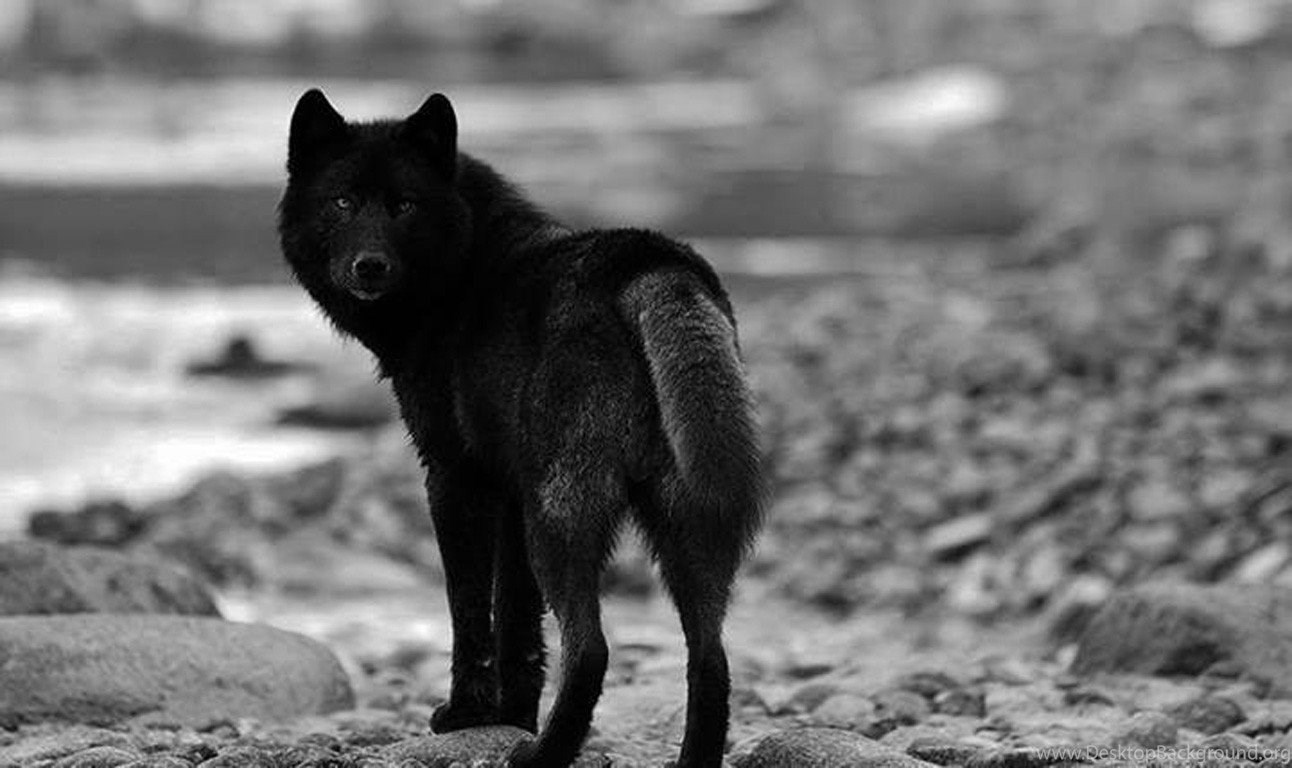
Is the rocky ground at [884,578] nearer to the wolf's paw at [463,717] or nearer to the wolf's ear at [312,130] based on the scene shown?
the wolf's paw at [463,717]

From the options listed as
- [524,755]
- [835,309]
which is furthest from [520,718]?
[835,309]

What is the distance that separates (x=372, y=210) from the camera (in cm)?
741

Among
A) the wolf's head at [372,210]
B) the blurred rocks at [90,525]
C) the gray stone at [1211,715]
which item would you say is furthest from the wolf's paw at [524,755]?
the blurred rocks at [90,525]

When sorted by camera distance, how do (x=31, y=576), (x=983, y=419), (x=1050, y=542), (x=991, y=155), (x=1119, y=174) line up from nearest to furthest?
(x=31, y=576) → (x=1050, y=542) → (x=983, y=419) → (x=1119, y=174) → (x=991, y=155)

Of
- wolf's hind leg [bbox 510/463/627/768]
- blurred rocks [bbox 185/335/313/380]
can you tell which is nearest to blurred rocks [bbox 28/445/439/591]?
blurred rocks [bbox 185/335/313/380]

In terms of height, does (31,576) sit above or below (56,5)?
below

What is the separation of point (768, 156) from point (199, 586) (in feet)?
93.8

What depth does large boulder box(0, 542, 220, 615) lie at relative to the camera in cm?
936

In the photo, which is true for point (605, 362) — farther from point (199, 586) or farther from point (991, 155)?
point (991, 155)

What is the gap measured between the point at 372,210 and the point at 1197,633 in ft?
11.3

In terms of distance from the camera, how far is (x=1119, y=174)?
3294 centimetres

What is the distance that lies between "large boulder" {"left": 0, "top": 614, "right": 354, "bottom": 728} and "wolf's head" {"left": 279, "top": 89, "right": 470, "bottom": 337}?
4.75ft

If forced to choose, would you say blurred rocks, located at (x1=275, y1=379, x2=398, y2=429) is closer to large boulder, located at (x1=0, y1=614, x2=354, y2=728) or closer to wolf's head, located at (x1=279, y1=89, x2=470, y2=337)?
large boulder, located at (x1=0, y1=614, x2=354, y2=728)

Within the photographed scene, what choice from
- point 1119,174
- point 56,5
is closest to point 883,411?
point 1119,174
